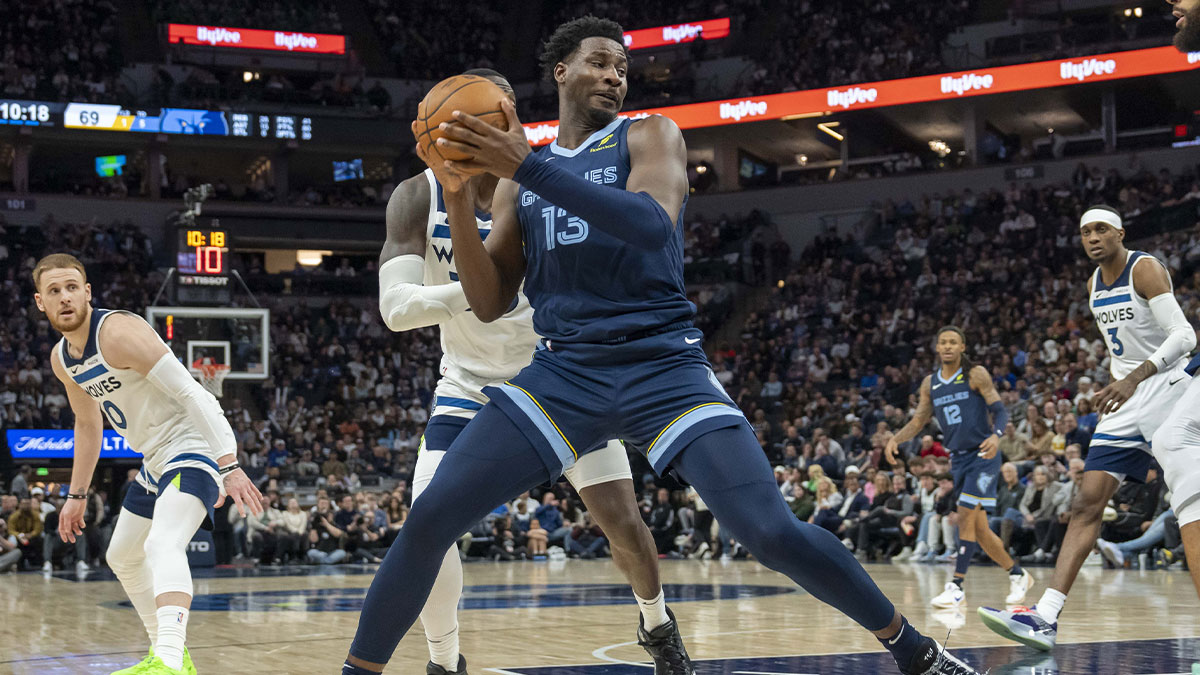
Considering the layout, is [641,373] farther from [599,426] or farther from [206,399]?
[206,399]

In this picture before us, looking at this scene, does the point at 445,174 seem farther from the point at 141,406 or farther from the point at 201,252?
the point at 201,252

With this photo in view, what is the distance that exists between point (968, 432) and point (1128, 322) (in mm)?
3469

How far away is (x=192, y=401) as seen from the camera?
5340 mm

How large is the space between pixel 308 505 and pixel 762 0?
19203 millimetres

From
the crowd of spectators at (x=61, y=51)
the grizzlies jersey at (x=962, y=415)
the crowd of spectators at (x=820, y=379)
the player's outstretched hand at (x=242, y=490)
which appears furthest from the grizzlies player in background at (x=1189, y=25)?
the crowd of spectators at (x=61, y=51)

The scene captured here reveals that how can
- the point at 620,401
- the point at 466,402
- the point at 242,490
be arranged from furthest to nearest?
the point at 242,490 → the point at 466,402 → the point at 620,401

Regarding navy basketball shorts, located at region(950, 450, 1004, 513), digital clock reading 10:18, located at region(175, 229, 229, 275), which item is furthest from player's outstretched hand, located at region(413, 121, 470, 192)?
digital clock reading 10:18, located at region(175, 229, 229, 275)

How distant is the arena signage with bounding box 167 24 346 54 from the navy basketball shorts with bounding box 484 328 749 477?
31926 millimetres

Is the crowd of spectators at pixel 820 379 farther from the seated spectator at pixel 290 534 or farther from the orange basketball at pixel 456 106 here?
the orange basketball at pixel 456 106

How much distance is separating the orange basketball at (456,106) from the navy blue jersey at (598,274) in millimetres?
415

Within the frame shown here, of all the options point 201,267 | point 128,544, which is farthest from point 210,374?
point 128,544

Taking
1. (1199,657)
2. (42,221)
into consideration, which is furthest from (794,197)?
(1199,657)

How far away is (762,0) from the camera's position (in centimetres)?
3291

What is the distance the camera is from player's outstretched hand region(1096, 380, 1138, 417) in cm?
541
